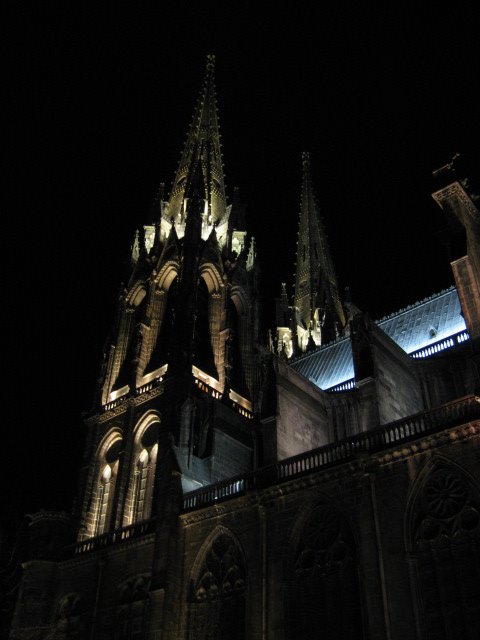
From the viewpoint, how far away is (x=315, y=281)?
47219 mm

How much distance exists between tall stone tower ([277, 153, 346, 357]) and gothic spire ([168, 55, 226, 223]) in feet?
30.0

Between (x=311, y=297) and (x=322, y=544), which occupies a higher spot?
(x=311, y=297)

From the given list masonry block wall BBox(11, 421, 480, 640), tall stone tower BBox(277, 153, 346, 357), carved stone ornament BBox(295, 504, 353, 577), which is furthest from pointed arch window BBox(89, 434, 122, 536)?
tall stone tower BBox(277, 153, 346, 357)

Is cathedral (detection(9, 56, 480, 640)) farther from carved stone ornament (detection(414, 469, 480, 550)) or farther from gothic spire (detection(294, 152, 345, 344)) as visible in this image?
gothic spire (detection(294, 152, 345, 344))

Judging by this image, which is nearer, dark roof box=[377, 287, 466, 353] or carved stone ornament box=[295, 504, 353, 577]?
carved stone ornament box=[295, 504, 353, 577]

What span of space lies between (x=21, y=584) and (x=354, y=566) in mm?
14794

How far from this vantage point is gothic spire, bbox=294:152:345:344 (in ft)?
144

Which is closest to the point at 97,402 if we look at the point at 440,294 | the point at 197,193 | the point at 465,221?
the point at 197,193

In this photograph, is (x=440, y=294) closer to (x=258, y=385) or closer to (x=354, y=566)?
(x=258, y=385)

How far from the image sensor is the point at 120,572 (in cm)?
2292

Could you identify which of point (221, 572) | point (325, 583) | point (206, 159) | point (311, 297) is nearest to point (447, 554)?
point (325, 583)

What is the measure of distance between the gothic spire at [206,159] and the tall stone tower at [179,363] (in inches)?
6.6

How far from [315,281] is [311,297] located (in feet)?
5.10

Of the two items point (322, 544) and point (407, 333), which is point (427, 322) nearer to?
point (407, 333)
